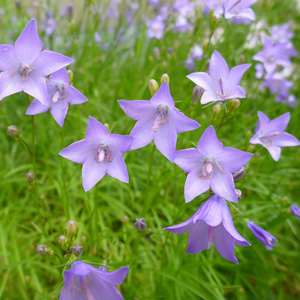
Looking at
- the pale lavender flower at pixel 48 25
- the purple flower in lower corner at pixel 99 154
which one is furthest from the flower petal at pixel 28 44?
the pale lavender flower at pixel 48 25

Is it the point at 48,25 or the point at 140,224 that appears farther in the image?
the point at 48,25

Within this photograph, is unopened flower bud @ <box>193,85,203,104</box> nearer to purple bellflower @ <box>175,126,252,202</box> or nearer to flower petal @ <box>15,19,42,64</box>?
purple bellflower @ <box>175,126,252,202</box>

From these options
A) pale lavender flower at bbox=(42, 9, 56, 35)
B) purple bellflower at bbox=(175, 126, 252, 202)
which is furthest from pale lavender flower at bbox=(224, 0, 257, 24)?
pale lavender flower at bbox=(42, 9, 56, 35)

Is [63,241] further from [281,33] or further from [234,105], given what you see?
→ [281,33]

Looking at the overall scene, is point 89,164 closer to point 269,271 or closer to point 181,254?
point 181,254

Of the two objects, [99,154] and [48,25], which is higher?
[99,154]

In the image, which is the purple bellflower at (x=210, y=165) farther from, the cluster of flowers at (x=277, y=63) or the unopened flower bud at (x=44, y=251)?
the cluster of flowers at (x=277, y=63)

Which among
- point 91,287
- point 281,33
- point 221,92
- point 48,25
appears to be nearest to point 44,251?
point 91,287
